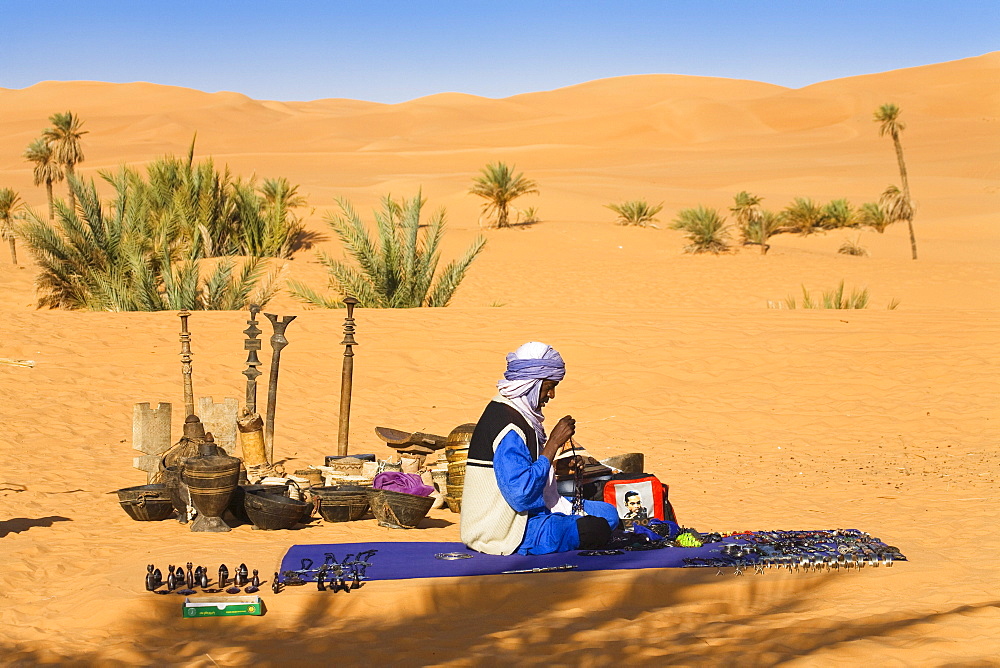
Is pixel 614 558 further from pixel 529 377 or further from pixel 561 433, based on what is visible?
pixel 529 377

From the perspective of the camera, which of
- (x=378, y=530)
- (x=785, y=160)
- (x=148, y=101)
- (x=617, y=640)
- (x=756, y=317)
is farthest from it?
(x=148, y=101)

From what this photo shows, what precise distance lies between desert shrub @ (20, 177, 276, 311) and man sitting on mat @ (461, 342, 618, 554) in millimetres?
11172

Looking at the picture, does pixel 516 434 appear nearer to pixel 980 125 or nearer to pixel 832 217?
pixel 832 217

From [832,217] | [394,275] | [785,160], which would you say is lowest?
Answer: [394,275]

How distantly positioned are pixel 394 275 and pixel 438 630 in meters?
12.6

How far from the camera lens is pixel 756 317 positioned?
15.6m

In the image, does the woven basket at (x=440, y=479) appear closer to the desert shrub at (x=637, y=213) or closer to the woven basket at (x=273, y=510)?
the woven basket at (x=273, y=510)

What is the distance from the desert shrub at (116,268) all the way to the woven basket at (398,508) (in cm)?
964

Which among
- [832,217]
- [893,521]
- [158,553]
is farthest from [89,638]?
[832,217]

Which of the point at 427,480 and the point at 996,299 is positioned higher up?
the point at 996,299

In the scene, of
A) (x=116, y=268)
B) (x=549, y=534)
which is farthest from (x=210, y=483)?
(x=116, y=268)

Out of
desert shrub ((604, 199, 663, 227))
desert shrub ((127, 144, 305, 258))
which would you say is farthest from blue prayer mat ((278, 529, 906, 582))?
desert shrub ((604, 199, 663, 227))

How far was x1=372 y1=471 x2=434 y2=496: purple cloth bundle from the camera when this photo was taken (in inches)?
290

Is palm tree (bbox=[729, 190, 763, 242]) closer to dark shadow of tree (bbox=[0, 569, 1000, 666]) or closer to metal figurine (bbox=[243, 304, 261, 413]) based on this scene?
metal figurine (bbox=[243, 304, 261, 413])
